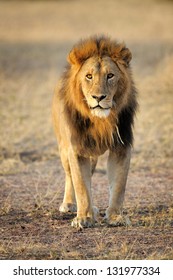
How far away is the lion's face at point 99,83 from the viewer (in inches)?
219

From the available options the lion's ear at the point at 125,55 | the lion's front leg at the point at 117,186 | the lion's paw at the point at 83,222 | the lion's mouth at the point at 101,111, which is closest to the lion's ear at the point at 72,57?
the lion's ear at the point at 125,55

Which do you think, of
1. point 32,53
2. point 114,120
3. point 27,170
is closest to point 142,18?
point 32,53

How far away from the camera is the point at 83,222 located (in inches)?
229

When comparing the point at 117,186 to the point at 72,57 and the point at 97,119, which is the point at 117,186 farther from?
the point at 72,57

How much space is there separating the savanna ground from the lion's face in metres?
0.92

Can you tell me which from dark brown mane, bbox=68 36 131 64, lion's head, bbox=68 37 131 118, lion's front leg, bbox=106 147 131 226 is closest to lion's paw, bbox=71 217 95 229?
lion's front leg, bbox=106 147 131 226

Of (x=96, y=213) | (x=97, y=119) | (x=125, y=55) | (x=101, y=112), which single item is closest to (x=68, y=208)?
(x=96, y=213)

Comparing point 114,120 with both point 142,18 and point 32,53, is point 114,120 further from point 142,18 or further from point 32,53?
point 142,18

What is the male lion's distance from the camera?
577 cm

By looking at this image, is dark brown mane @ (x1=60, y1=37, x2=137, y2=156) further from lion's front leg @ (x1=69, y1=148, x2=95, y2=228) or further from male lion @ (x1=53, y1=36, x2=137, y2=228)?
lion's front leg @ (x1=69, y1=148, x2=95, y2=228)

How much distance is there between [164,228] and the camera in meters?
5.84

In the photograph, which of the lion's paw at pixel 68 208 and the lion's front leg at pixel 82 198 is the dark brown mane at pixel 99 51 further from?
the lion's paw at pixel 68 208

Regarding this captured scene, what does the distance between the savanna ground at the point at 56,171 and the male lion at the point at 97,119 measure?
0.90 ft
